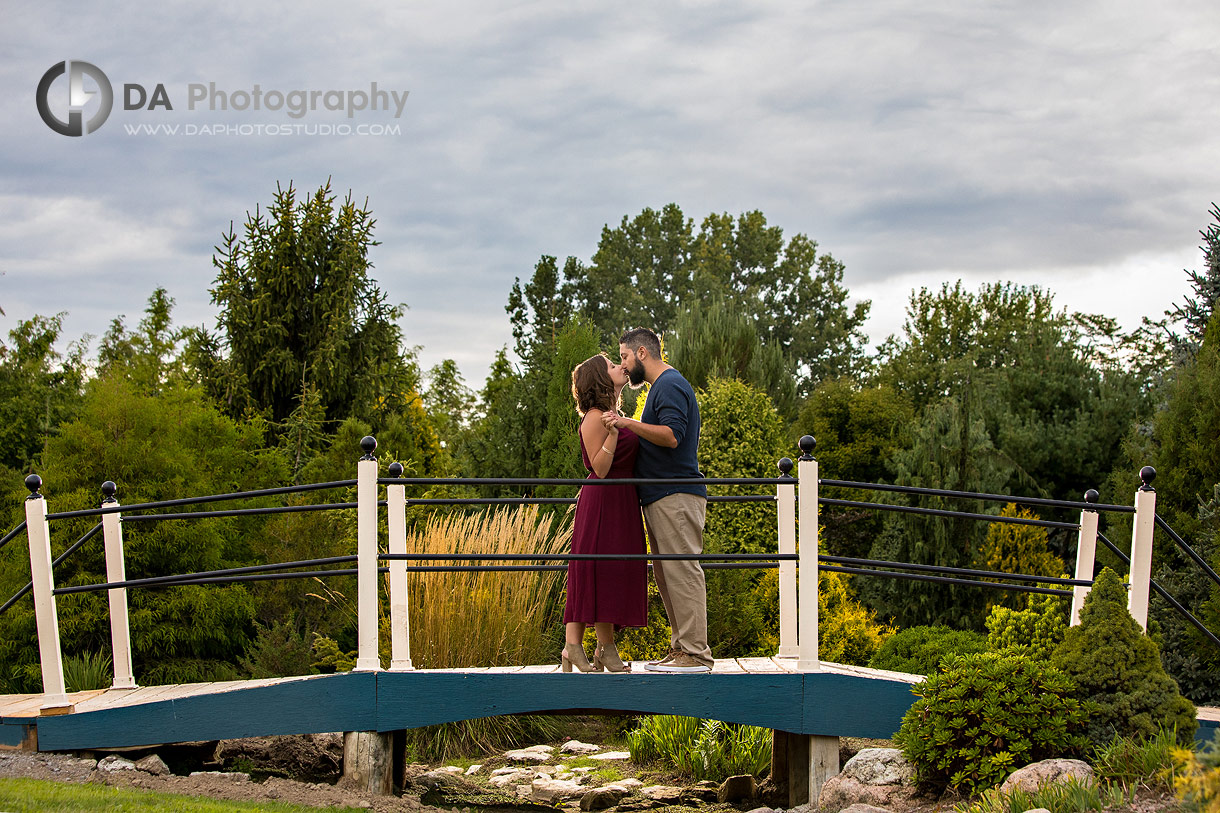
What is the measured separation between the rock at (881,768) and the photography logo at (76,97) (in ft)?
32.3

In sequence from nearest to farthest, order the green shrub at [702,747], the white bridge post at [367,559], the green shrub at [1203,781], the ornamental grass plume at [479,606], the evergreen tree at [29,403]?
the green shrub at [1203,781] < the white bridge post at [367,559] < the ornamental grass plume at [479,606] < the green shrub at [702,747] < the evergreen tree at [29,403]

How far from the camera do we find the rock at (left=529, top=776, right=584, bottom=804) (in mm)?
6645

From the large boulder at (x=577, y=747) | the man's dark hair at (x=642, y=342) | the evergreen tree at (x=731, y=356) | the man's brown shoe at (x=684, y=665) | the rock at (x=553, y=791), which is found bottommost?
the large boulder at (x=577, y=747)

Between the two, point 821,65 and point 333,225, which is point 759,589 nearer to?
point 333,225

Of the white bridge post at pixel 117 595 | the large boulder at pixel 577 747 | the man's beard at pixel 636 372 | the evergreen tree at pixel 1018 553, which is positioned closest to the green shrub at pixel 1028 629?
the man's beard at pixel 636 372

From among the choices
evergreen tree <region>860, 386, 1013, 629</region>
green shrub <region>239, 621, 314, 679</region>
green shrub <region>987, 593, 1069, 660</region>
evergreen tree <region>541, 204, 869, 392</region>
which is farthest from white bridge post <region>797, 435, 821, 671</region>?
evergreen tree <region>541, 204, 869, 392</region>

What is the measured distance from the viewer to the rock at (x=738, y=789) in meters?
6.58

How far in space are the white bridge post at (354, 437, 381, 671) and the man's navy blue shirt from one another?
4.57ft

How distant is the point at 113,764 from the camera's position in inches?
206

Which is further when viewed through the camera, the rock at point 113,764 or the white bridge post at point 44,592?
the white bridge post at point 44,592

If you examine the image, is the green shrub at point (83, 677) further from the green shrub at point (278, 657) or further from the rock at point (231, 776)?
the rock at point (231, 776)

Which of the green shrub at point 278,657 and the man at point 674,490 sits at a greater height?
the man at point 674,490

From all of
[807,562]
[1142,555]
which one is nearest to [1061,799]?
[807,562]

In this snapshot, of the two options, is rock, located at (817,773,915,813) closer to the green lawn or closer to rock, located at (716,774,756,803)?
rock, located at (716,774,756,803)
